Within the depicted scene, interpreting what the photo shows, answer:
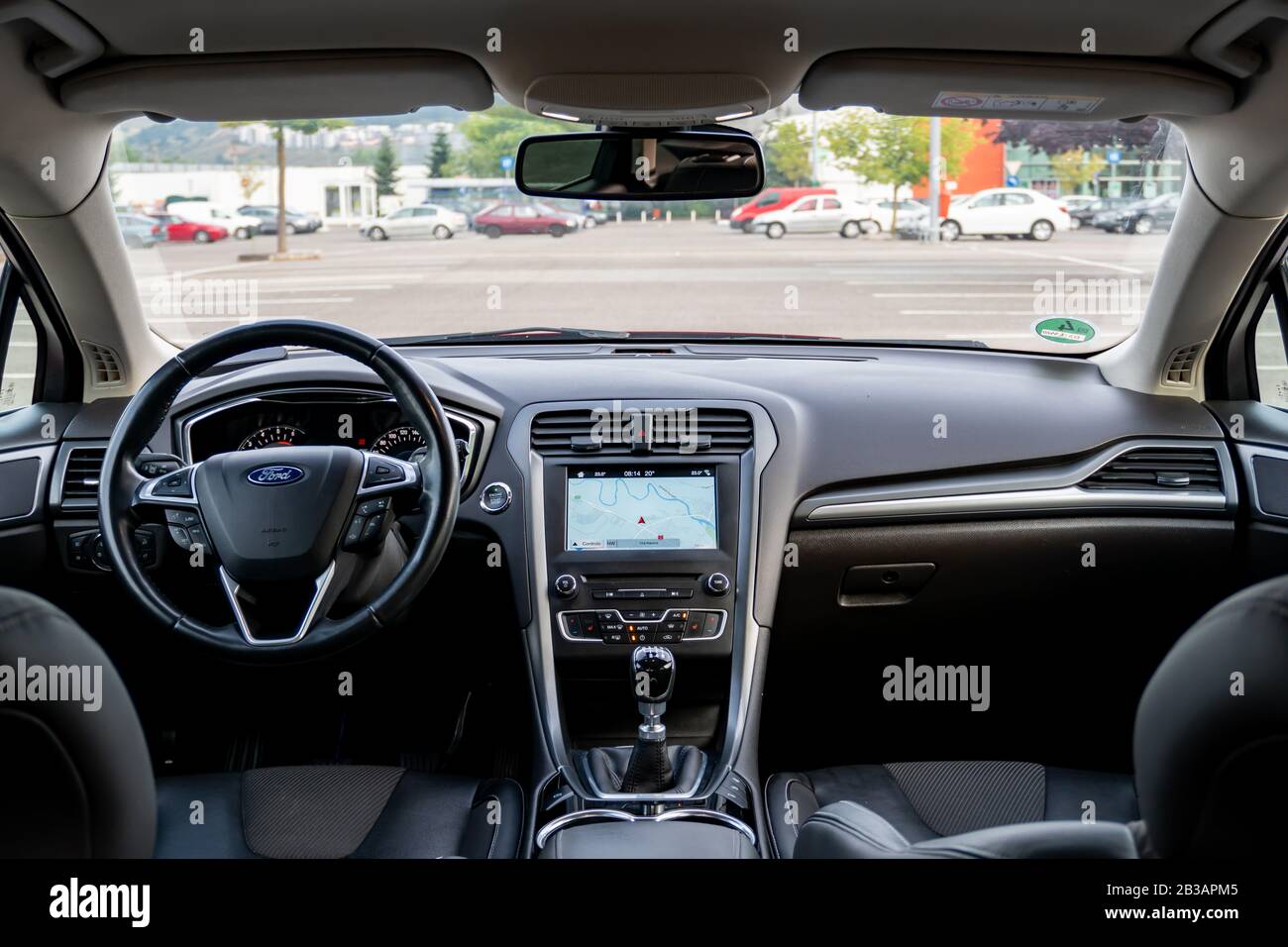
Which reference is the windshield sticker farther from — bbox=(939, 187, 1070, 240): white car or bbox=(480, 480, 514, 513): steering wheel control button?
bbox=(480, 480, 514, 513): steering wheel control button

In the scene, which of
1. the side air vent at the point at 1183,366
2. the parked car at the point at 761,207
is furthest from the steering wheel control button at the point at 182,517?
the side air vent at the point at 1183,366

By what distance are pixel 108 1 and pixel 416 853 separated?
2085 millimetres

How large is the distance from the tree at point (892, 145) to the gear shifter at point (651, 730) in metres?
1.62

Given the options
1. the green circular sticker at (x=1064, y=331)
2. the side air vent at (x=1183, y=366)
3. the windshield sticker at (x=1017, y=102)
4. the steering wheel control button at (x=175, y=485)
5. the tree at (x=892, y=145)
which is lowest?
the steering wheel control button at (x=175, y=485)

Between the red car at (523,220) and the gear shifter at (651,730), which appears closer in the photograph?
the gear shifter at (651,730)

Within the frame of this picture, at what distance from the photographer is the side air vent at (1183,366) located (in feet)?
11.8

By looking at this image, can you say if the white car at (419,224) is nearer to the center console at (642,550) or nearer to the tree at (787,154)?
the tree at (787,154)

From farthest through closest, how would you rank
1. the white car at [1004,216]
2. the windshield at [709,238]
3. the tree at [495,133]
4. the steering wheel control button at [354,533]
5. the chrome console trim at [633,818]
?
1. the white car at [1004,216]
2. the windshield at [709,238]
3. the tree at [495,133]
4. the chrome console trim at [633,818]
5. the steering wheel control button at [354,533]

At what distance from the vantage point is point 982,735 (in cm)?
354

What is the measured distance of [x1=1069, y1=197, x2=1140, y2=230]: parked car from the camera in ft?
12.4

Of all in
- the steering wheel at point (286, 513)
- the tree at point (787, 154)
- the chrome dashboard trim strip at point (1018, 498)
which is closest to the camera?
the steering wheel at point (286, 513)

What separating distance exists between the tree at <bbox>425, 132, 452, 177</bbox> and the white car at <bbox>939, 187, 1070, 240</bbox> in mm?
2162
